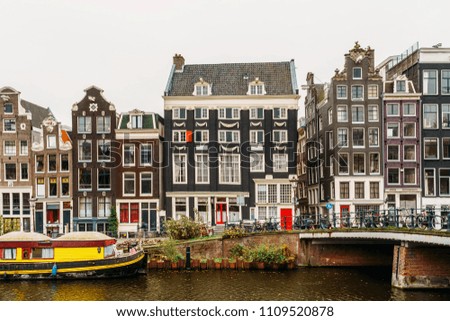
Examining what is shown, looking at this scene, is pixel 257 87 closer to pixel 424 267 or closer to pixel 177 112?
pixel 177 112

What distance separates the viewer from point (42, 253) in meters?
34.7

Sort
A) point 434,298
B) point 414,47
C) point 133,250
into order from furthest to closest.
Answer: point 414,47 < point 133,250 < point 434,298

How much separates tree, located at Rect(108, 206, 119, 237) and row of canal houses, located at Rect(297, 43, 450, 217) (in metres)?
15.8

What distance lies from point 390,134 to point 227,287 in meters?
22.7

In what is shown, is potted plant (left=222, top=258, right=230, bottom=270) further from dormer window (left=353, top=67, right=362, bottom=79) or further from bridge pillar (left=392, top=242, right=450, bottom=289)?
dormer window (left=353, top=67, right=362, bottom=79)

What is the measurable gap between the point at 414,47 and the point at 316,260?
18776mm

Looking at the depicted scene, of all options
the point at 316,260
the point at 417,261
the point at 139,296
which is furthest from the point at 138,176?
the point at 417,261

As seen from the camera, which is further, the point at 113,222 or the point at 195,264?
the point at 113,222

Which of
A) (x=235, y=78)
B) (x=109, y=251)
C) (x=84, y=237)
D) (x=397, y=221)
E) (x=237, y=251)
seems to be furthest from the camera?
(x=235, y=78)

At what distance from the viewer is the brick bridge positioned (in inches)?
1118

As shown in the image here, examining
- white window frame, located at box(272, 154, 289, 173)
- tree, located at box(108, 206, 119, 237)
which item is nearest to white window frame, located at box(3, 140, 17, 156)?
tree, located at box(108, 206, 119, 237)

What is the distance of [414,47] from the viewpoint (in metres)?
47.5

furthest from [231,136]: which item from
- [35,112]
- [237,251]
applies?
[35,112]
